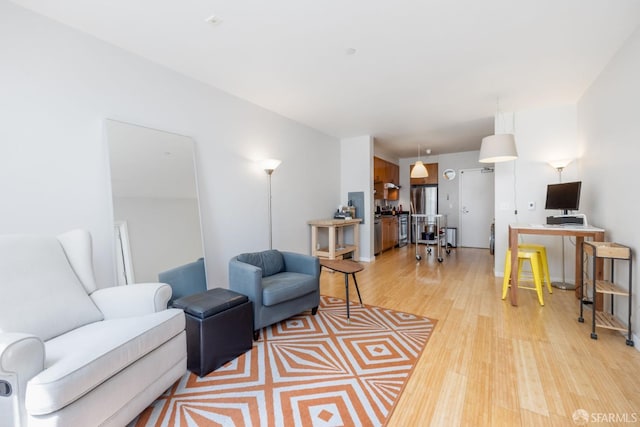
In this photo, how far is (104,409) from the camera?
1.25m

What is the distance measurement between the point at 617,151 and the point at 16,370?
4387 mm

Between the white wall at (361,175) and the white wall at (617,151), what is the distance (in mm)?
3156

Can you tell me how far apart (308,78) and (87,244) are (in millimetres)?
2484

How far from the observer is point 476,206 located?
23.0 feet

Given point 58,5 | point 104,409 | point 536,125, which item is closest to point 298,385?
point 104,409

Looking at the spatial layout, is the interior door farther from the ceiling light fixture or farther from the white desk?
the ceiling light fixture

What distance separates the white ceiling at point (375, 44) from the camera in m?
1.90

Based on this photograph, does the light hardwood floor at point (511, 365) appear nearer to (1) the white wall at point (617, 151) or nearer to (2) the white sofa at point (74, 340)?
(1) the white wall at point (617, 151)

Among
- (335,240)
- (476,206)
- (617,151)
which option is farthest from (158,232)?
(476,206)

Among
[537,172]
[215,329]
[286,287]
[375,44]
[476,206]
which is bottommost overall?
[215,329]

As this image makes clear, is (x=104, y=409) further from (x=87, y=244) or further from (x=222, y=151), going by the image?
(x=222, y=151)

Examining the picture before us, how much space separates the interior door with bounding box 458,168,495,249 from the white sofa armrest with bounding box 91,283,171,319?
725 centimetres

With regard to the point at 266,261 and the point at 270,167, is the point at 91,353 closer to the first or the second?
the point at 266,261

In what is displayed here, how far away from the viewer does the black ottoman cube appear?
1.91 meters
